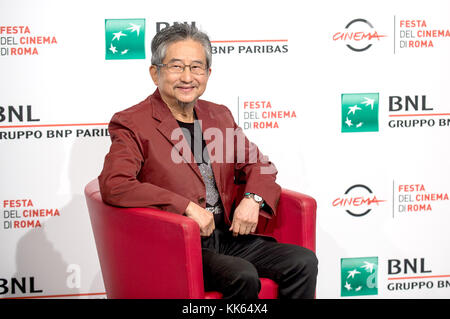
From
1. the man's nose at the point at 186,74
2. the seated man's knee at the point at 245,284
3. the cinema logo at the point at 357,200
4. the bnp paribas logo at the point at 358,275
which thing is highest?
the man's nose at the point at 186,74

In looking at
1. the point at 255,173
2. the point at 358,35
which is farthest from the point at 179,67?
Result: the point at 358,35

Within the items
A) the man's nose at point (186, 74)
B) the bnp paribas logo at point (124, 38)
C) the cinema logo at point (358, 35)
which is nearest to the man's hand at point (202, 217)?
the man's nose at point (186, 74)

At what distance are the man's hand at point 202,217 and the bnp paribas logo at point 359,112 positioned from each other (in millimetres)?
1380

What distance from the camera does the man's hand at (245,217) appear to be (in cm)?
260

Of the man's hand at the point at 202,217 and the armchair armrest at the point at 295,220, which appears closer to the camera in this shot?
the man's hand at the point at 202,217

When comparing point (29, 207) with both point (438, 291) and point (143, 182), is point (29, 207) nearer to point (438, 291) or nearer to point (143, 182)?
point (143, 182)

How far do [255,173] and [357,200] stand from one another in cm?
107

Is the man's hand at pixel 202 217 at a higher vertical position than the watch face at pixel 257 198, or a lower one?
lower

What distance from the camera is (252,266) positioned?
2.39 metres

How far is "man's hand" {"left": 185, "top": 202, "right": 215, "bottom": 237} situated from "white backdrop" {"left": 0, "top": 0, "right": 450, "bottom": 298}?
1.09m

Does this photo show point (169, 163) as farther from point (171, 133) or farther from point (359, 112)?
point (359, 112)

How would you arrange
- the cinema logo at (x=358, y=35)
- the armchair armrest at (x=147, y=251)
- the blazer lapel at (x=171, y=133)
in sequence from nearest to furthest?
the armchair armrest at (x=147, y=251), the blazer lapel at (x=171, y=133), the cinema logo at (x=358, y=35)

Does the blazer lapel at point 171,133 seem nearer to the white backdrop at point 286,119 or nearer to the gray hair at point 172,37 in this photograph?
the gray hair at point 172,37
